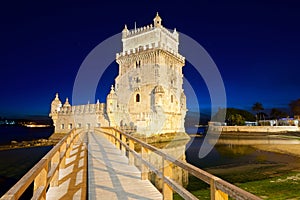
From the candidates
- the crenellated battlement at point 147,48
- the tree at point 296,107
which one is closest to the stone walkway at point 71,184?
the crenellated battlement at point 147,48

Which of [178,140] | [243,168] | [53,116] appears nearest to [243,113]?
[178,140]

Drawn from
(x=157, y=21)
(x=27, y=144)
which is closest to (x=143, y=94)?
(x=157, y=21)

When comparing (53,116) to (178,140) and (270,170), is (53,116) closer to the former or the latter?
(178,140)

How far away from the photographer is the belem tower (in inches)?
1459

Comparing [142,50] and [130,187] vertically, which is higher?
[142,50]

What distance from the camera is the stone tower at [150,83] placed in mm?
37312

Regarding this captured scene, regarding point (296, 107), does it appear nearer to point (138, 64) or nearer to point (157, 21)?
point (157, 21)

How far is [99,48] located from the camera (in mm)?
50719

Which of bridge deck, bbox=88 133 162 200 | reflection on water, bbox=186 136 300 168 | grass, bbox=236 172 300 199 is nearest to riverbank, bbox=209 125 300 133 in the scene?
reflection on water, bbox=186 136 300 168

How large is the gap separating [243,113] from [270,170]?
84.9 metres

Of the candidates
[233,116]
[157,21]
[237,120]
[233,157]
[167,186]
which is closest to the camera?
[167,186]

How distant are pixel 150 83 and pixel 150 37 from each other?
8914mm

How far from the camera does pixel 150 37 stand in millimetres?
41438

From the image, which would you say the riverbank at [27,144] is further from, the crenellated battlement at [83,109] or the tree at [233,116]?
the tree at [233,116]
